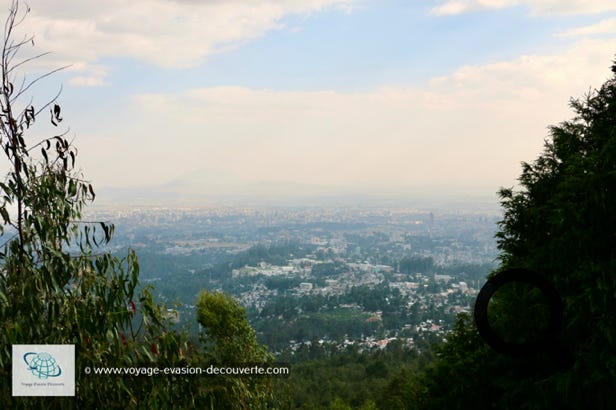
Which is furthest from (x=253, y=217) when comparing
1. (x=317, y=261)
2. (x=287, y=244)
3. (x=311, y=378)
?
(x=311, y=378)

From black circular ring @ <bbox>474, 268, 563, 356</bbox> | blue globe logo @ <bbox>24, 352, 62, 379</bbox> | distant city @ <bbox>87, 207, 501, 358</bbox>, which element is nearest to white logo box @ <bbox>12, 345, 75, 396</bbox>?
blue globe logo @ <bbox>24, 352, 62, 379</bbox>

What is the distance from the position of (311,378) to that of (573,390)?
2528 centimetres

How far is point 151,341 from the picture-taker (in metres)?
3.16

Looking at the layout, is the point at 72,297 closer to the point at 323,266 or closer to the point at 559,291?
the point at 559,291

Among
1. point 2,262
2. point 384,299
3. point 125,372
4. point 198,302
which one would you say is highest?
point 2,262

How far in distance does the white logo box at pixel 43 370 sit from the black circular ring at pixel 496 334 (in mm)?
2297

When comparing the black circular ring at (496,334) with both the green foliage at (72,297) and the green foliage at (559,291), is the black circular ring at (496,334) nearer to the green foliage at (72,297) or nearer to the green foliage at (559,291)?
the green foliage at (72,297)

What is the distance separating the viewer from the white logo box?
2822mm

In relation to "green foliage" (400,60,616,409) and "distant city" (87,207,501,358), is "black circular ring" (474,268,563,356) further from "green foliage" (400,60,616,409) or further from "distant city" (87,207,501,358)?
"green foliage" (400,60,616,409)

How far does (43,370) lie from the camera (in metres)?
2.83

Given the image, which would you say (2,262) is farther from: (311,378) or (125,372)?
(311,378)

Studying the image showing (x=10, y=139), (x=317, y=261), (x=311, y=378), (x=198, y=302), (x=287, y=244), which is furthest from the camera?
(x=287, y=244)

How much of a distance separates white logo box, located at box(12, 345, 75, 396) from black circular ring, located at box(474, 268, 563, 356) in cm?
230

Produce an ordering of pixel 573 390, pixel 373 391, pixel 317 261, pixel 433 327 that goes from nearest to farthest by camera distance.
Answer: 1. pixel 573 390
2. pixel 373 391
3. pixel 433 327
4. pixel 317 261
